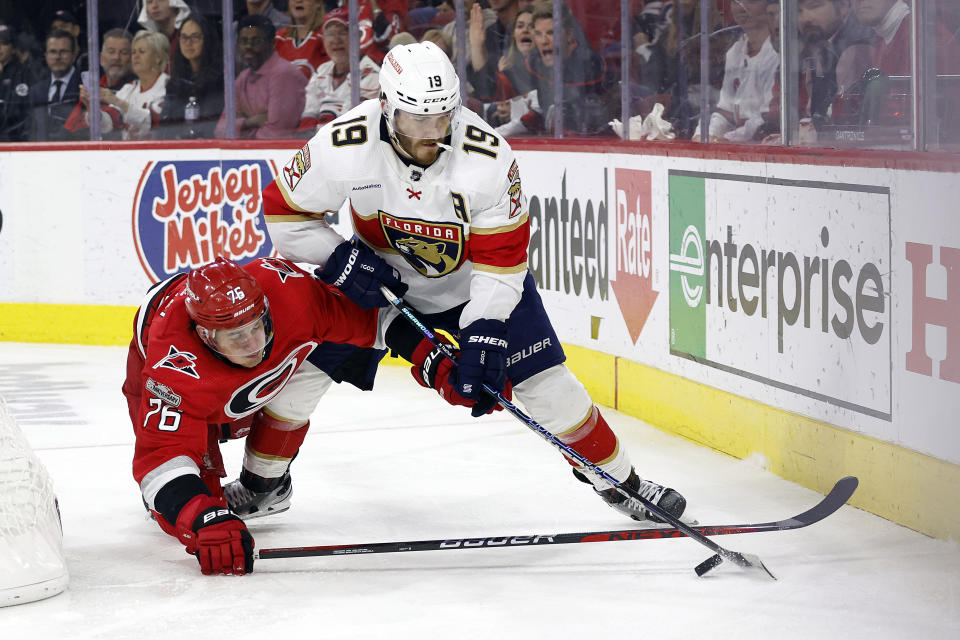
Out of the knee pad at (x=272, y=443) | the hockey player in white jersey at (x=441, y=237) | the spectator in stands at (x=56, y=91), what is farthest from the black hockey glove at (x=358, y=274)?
the spectator in stands at (x=56, y=91)

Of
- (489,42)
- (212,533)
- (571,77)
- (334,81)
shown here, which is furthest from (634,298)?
(334,81)

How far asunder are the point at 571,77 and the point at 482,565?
289 cm

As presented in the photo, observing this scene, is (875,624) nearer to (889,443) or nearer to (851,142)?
(889,443)

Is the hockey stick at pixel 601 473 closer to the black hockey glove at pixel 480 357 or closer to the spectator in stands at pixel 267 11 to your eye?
the black hockey glove at pixel 480 357

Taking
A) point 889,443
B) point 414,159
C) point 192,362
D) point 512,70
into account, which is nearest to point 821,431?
A: point 889,443

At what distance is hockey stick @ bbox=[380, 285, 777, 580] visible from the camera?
2.95 meters

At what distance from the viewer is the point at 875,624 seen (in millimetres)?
2625

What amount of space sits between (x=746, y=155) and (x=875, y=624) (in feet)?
5.98

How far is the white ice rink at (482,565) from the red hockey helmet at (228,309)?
0.52 metres

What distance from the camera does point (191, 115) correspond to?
6664 mm

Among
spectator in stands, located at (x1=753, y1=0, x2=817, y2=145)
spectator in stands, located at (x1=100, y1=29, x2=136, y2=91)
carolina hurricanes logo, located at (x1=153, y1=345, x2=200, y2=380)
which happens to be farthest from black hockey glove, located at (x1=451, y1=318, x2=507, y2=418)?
spectator in stands, located at (x1=100, y1=29, x2=136, y2=91)

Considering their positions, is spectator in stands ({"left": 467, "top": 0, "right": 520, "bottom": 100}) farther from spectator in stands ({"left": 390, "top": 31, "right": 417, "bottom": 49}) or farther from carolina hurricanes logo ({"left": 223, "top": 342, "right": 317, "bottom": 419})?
carolina hurricanes logo ({"left": 223, "top": 342, "right": 317, "bottom": 419})

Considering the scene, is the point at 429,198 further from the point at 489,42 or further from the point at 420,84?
the point at 489,42

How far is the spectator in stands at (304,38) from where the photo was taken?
21.5ft
